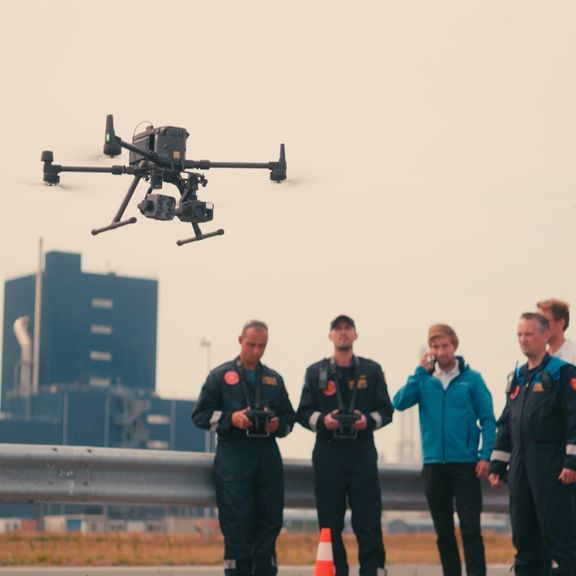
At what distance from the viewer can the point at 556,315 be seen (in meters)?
9.90

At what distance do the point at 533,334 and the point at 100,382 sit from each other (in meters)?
129

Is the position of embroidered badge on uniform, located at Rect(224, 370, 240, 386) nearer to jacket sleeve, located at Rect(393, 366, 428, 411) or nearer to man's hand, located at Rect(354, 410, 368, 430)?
man's hand, located at Rect(354, 410, 368, 430)

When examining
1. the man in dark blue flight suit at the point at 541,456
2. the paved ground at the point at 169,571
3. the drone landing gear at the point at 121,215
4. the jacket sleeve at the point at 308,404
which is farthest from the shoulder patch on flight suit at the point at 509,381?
the drone landing gear at the point at 121,215

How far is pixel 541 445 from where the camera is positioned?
9.02 m

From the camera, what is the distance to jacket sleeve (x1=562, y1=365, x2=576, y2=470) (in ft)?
28.9

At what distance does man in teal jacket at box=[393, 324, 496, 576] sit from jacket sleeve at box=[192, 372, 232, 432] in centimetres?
154

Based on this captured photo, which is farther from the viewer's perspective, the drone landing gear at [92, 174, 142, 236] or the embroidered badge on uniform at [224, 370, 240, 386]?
the drone landing gear at [92, 174, 142, 236]

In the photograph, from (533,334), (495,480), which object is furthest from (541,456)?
(533,334)

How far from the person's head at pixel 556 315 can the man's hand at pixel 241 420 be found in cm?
243

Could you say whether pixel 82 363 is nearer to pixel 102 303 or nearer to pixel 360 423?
pixel 102 303

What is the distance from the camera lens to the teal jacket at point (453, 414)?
1023 cm

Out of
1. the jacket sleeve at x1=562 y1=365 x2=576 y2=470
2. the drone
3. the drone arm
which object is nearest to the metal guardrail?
the jacket sleeve at x1=562 y1=365 x2=576 y2=470

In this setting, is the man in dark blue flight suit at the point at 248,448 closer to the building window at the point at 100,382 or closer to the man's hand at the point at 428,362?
the man's hand at the point at 428,362

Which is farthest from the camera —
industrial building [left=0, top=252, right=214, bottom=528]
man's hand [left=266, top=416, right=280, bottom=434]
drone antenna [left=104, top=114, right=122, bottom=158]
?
industrial building [left=0, top=252, right=214, bottom=528]
